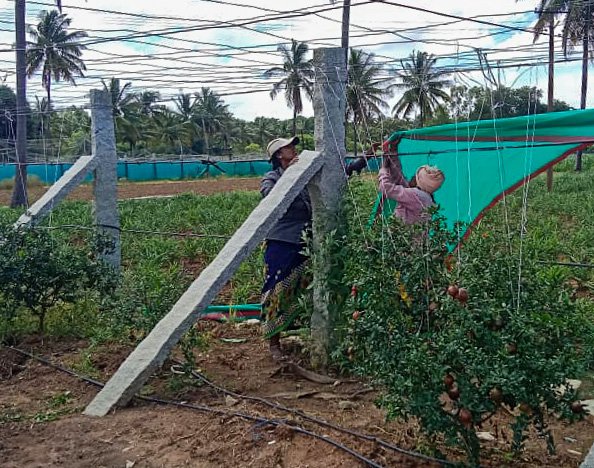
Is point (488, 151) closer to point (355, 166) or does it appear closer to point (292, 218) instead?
point (355, 166)

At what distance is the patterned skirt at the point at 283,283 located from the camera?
490cm

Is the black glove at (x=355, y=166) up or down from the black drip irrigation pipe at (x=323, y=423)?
up

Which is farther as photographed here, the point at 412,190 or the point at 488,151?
the point at 488,151

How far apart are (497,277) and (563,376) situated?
49cm

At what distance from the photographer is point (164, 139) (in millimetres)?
Result: 47531

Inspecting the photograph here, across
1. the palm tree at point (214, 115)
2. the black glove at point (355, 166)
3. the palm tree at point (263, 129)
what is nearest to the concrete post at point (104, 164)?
the black glove at point (355, 166)

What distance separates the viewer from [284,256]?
195 inches

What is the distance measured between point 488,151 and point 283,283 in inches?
72.0

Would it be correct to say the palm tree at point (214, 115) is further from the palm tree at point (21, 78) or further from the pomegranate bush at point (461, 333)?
the pomegranate bush at point (461, 333)

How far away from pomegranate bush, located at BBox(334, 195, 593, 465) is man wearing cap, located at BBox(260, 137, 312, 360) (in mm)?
1698

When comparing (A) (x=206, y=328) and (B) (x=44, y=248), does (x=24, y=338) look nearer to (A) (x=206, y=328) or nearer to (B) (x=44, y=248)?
(B) (x=44, y=248)

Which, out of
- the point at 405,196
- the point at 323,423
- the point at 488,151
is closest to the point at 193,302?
the point at 323,423

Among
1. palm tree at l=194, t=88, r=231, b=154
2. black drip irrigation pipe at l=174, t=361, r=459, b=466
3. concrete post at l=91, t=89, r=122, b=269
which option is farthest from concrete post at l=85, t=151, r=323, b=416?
palm tree at l=194, t=88, r=231, b=154

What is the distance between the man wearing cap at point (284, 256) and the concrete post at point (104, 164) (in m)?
2.42
